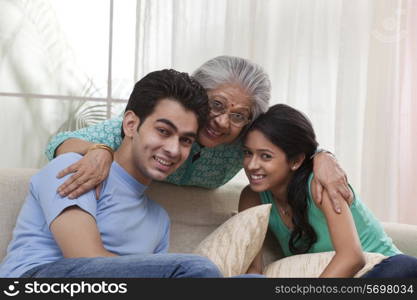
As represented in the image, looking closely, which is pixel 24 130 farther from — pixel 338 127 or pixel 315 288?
pixel 315 288

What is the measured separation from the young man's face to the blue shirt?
86 mm

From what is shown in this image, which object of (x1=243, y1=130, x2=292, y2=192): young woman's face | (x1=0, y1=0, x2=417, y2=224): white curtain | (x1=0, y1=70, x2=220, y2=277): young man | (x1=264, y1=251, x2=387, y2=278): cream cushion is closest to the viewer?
(x1=0, y1=70, x2=220, y2=277): young man

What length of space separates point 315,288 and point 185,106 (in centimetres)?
60

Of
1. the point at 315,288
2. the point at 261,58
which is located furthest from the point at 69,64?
the point at 315,288

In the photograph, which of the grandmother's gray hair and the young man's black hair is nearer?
the young man's black hair

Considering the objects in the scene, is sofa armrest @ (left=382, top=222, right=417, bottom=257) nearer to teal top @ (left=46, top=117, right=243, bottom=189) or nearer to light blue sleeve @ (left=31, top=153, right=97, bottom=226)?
teal top @ (left=46, top=117, right=243, bottom=189)

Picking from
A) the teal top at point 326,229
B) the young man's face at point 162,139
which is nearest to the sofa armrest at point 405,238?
the teal top at point 326,229

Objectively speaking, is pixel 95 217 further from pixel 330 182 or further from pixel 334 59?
pixel 334 59

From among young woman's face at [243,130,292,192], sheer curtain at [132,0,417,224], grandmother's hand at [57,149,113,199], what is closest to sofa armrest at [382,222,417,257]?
young woman's face at [243,130,292,192]

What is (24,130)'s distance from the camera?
3.41 meters

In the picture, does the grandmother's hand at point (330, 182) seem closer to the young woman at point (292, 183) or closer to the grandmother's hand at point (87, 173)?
the young woman at point (292, 183)

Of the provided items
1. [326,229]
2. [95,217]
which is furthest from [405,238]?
[95,217]

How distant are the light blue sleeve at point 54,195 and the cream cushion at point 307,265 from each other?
0.67 meters

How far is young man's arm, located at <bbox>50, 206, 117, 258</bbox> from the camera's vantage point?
5.06 feet
